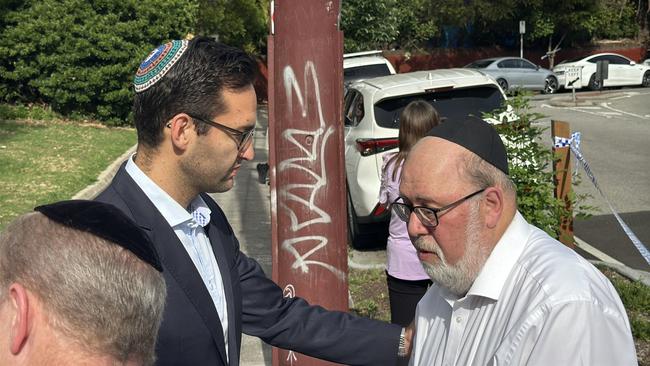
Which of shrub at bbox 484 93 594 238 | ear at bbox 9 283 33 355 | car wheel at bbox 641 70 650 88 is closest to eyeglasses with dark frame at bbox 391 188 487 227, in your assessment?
ear at bbox 9 283 33 355

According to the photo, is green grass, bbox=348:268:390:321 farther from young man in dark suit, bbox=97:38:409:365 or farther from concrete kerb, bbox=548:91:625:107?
concrete kerb, bbox=548:91:625:107

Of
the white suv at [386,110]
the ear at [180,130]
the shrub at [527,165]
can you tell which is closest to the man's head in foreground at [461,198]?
the ear at [180,130]

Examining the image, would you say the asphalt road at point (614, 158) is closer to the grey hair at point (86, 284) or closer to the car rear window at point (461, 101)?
the car rear window at point (461, 101)

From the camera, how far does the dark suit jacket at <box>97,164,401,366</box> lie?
2.56 meters

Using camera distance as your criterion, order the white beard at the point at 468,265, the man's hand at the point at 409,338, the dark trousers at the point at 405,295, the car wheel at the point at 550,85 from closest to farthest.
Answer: the white beard at the point at 468,265 → the man's hand at the point at 409,338 → the dark trousers at the point at 405,295 → the car wheel at the point at 550,85

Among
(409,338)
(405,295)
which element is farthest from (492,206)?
(405,295)

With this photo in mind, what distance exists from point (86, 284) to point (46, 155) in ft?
45.7

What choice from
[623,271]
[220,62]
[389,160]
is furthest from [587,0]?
[220,62]

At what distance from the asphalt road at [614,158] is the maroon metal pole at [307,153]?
4201 millimetres

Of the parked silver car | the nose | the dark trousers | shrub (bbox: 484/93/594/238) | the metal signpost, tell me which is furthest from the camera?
the metal signpost

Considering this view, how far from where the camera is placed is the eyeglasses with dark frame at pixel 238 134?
2.78m

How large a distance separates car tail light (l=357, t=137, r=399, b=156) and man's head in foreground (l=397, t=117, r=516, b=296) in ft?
21.5

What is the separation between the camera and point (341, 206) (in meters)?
5.00

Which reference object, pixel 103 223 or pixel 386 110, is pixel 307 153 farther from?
pixel 386 110
